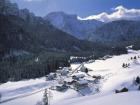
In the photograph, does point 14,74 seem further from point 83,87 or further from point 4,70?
point 83,87

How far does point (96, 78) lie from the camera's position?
524 feet

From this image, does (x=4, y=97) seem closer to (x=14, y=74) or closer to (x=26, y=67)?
(x=14, y=74)

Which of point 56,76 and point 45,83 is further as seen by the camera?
point 56,76

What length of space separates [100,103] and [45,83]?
108 m

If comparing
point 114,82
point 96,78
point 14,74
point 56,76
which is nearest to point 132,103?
point 114,82

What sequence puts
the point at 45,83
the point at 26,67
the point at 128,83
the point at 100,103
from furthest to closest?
the point at 26,67, the point at 45,83, the point at 128,83, the point at 100,103

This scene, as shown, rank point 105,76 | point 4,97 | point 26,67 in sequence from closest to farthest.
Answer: point 4,97, point 105,76, point 26,67

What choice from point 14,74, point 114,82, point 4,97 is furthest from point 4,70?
point 114,82

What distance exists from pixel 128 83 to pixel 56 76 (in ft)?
163

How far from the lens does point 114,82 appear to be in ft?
473

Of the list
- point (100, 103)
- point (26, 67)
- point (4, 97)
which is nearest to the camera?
point (100, 103)

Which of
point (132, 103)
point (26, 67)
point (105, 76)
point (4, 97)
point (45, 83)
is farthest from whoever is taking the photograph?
point (26, 67)

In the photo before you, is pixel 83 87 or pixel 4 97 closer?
pixel 4 97

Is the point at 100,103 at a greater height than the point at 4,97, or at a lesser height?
greater
